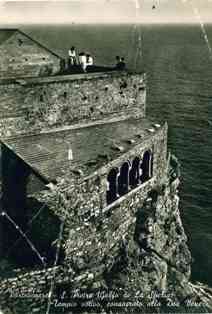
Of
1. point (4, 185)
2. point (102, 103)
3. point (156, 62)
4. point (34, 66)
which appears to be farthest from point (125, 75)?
point (156, 62)

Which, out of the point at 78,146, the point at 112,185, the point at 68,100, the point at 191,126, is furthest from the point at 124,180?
the point at 191,126

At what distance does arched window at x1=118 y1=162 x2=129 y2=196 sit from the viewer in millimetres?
27594

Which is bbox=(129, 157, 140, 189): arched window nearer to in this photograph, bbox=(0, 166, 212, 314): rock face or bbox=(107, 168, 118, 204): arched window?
bbox=(0, 166, 212, 314): rock face

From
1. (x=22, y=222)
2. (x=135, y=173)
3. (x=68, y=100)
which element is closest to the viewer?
(x=22, y=222)

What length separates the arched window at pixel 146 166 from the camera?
100 feet

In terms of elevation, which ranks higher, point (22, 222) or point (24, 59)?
point (24, 59)

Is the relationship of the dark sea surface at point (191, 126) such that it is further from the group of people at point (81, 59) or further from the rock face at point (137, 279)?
the group of people at point (81, 59)

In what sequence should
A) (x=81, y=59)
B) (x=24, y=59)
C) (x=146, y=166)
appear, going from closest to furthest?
1. (x=146, y=166)
2. (x=24, y=59)
3. (x=81, y=59)

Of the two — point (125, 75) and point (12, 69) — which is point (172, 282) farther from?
point (12, 69)

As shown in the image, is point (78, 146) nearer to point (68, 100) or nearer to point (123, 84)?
point (68, 100)

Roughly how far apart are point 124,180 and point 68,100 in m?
A: 8.17

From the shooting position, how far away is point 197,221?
141ft

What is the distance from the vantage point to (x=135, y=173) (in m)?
29.2

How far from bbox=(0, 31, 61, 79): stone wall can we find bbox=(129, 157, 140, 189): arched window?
1308cm
